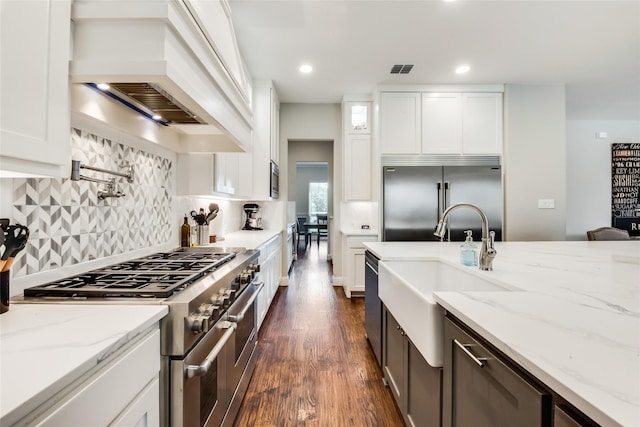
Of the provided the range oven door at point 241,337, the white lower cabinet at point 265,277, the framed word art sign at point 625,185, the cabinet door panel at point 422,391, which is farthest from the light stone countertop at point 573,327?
the framed word art sign at point 625,185

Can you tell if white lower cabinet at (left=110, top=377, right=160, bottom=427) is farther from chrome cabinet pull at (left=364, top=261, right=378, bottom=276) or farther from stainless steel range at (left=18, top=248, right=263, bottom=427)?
chrome cabinet pull at (left=364, top=261, right=378, bottom=276)

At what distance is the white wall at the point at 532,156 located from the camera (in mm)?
3912

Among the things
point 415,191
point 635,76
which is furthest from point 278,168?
point 635,76

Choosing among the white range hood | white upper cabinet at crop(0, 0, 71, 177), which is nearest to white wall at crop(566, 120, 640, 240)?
the white range hood

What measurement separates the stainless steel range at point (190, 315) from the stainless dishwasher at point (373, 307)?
3.09 feet

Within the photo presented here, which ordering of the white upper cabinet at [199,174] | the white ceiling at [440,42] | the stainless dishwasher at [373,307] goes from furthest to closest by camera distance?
the white ceiling at [440,42] < the white upper cabinet at [199,174] < the stainless dishwasher at [373,307]

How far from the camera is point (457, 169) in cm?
387

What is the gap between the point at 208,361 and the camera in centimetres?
107

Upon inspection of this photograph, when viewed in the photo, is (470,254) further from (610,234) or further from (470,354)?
(610,234)

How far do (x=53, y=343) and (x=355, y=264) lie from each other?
11.6 feet

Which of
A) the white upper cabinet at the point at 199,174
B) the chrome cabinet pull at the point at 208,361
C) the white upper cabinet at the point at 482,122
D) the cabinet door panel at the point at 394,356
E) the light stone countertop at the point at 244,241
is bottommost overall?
the cabinet door panel at the point at 394,356

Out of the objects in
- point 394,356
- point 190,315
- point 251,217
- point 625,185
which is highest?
point 625,185

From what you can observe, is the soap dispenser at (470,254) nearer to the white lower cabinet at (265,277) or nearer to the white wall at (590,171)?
the white lower cabinet at (265,277)

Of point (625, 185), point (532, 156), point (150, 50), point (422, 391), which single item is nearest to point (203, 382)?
point (422, 391)
